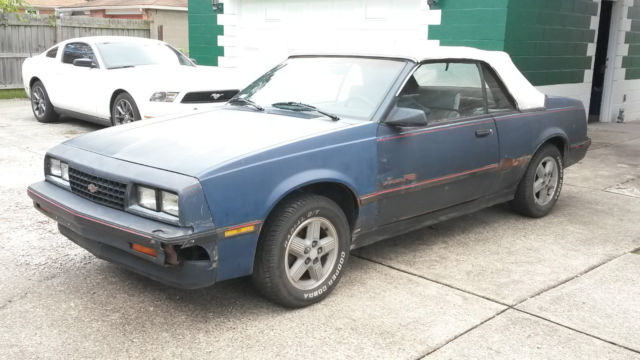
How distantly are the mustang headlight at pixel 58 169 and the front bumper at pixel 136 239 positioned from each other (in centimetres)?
33

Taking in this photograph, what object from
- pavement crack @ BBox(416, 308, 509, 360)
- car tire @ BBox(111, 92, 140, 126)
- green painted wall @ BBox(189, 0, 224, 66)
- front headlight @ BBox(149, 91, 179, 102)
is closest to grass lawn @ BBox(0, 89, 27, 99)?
green painted wall @ BBox(189, 0, 224, 66)

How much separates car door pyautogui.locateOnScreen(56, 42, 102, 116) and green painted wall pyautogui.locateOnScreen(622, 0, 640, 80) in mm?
10071

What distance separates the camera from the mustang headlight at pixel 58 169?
4184 mm

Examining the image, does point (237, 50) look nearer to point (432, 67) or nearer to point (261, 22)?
point (261, 22)

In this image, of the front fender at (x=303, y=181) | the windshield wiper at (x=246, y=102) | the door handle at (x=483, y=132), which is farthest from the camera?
the door handle at (x=483, y=132)

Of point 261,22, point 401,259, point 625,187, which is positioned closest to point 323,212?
point 401,259

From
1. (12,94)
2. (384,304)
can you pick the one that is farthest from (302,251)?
(12,94)

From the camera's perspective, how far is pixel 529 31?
977cm

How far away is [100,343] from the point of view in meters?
3.42

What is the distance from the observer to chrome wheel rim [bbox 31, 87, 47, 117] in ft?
36.5

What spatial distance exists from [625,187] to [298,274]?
500 centimetres

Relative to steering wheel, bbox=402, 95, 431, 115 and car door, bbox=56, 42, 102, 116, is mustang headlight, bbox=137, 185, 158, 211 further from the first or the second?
car door, bbox=56, 42, 102, 116

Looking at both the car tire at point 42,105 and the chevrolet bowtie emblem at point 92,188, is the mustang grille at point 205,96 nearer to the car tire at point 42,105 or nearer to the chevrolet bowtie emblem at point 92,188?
the car tire at point 42,105

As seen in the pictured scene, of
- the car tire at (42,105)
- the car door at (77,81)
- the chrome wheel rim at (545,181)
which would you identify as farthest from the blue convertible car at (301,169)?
the car tire at (42,105)
